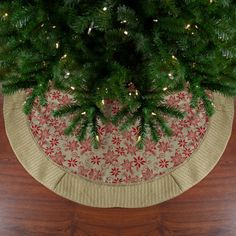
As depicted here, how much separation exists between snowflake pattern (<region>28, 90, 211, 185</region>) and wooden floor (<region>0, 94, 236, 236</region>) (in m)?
0.11

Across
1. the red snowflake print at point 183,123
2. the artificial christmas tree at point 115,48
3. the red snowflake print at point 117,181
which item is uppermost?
the artificial christmas tree at point 115,48

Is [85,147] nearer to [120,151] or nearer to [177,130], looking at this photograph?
[120,151]

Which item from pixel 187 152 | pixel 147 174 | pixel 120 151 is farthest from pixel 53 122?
Answer: pixel 187 152

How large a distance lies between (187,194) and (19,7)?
759 mm

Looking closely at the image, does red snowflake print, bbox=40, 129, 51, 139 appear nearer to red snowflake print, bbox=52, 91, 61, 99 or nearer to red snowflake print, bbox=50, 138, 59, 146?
red snowflake print, bbox=50, 138, 59, 146

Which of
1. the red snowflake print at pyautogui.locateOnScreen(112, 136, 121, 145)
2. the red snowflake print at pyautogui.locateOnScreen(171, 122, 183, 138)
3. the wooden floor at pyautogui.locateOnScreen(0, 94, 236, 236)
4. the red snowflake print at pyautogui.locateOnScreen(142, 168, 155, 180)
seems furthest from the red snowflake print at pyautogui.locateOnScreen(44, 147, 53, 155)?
the red snowflake print at pyautogui.locateOnScreen(171, 122, 183, 138)

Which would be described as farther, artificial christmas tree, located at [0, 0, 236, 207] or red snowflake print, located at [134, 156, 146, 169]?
red snowflake print, located at [134, 156, 146, 169]

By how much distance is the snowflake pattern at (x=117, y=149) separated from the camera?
41.6 inches

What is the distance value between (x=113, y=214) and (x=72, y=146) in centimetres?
26

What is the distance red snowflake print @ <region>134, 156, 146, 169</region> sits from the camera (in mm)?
1062

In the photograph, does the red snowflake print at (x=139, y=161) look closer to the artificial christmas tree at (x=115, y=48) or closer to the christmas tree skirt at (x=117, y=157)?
the christmas tree skirt at (x=117, y=157)

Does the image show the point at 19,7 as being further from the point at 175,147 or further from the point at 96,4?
the point at 175,147

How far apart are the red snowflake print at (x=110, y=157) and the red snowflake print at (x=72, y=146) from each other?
0.33 ft

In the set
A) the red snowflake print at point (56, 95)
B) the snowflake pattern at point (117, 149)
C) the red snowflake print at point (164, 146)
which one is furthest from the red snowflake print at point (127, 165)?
the red snowflake print at point (56, 95)
